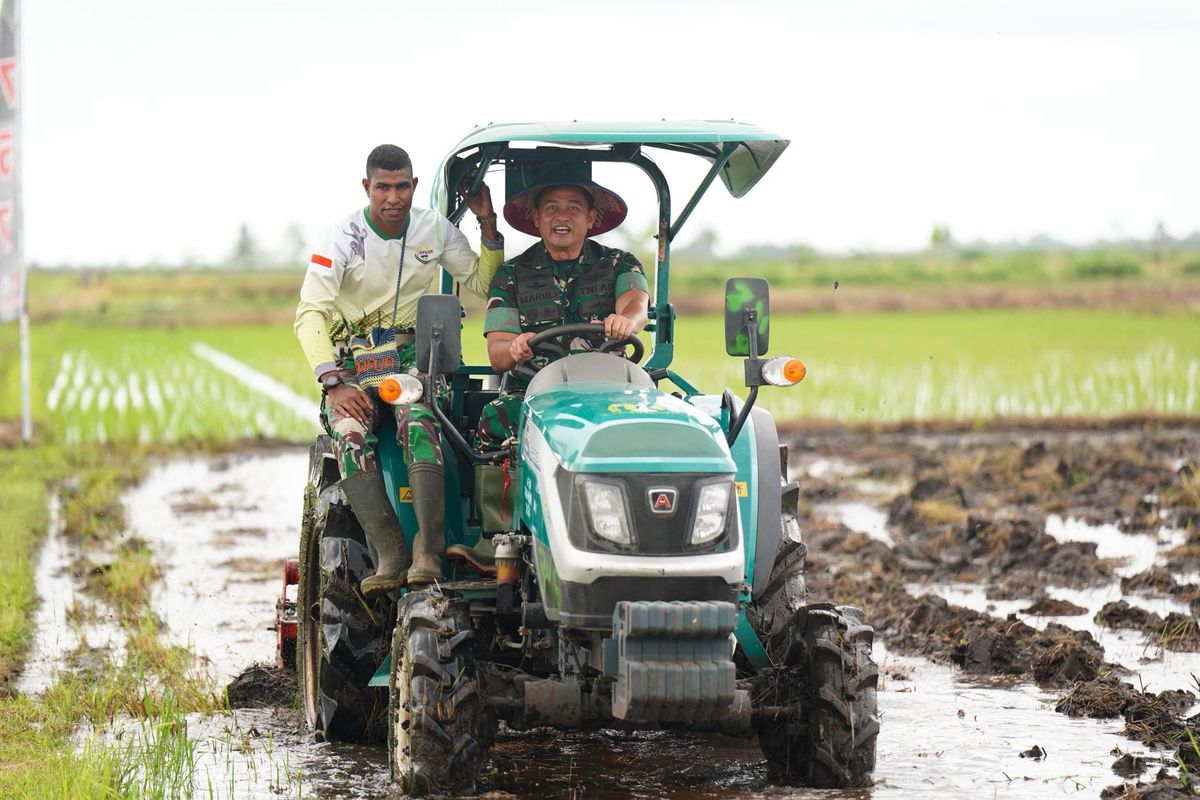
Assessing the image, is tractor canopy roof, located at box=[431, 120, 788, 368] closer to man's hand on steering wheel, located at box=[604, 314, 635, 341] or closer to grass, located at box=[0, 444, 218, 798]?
man's hand on steering wheel, located at box=[604, 314, 635, 341]

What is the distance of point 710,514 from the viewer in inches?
209

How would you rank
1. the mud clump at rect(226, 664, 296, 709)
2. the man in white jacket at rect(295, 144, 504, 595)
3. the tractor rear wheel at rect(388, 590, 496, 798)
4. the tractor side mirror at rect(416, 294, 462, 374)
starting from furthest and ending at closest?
1. the mud clump at rect(226, 664, 296, 709)
2. the man in white jacket at rect(295, 144, 504, 595)
3. the tractor side mirror at rect(416, 294, 462, 374)
4. the tractor rear wheel at rect(388, 590, 496, 798)

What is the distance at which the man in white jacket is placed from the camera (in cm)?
644

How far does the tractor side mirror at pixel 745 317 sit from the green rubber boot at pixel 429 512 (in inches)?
45.3

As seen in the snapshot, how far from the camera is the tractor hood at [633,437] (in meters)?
5.28

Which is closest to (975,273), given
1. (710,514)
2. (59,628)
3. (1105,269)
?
(1105,269)

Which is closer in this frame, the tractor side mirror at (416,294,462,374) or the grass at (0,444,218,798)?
the tractor side mirror at (416,294,462,374)

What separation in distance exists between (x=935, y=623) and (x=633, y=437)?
4031 mm

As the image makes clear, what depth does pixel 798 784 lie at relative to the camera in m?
5.88

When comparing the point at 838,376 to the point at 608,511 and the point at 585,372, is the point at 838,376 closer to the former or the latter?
the point at 585,372

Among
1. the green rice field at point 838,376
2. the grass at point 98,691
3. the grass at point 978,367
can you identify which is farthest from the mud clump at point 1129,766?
the green rice field at point 838,376

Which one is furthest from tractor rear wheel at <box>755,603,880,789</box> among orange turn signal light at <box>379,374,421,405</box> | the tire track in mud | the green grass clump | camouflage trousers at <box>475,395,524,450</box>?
the green grass clump

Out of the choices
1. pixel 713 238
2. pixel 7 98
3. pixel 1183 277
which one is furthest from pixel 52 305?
pixel 713 238

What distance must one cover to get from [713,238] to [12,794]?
9184 cm
